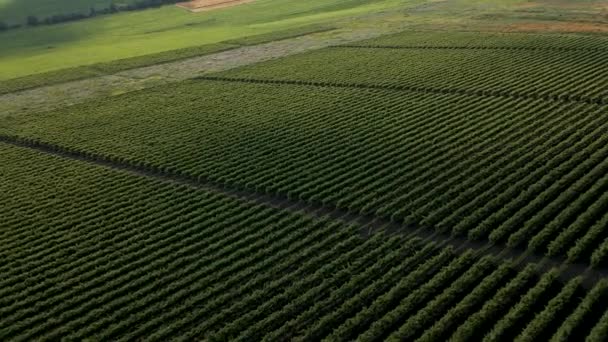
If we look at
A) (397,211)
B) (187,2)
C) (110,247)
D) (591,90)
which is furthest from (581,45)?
(187,2)

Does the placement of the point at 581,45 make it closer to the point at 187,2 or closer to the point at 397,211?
the point at 397,211

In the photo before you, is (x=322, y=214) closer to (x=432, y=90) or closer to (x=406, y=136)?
(x=406, y=136)

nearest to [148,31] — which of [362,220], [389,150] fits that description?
[389,150]

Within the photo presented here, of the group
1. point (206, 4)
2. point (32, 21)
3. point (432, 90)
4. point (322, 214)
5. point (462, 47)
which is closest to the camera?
point (322, 214)

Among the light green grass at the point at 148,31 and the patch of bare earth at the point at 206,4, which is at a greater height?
the patch of bare earth at the point at 206,4

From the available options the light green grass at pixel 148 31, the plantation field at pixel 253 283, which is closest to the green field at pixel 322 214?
the plantation field at pixel 253 283

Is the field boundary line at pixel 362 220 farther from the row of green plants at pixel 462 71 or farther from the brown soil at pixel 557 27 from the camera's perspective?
the brown soil at pixel 557 27
